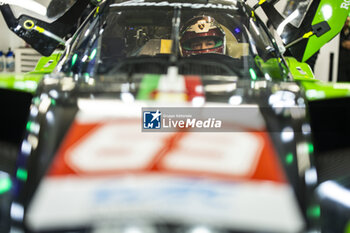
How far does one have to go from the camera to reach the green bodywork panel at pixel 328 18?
10.3 feet

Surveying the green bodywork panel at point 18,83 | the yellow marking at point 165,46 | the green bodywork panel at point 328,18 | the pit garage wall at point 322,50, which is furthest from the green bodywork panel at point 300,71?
Result: the pit garage wall at point 322,50

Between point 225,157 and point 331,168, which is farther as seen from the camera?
point 331,168

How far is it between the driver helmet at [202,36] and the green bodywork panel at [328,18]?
90cm

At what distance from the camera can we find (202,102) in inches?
61.0

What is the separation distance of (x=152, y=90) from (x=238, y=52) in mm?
929

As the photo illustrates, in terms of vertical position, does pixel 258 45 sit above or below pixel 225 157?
above

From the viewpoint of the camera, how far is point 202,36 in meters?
2.53

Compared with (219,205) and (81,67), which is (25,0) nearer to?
(81,67)

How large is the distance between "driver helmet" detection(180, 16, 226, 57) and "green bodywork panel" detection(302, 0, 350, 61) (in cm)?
90

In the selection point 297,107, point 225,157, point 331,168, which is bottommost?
point 331,168

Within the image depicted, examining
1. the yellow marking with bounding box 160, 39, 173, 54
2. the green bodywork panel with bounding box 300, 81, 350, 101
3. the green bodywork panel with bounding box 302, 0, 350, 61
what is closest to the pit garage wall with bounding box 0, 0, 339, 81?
the green bodywork panel with bounding box 302, 0, 350, 61

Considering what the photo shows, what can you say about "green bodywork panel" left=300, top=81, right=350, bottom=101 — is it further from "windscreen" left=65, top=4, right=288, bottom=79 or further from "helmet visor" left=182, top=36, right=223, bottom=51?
"helmet visor" left=182, top=36, right=223, bottom=51

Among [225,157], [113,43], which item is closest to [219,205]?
[225,157]

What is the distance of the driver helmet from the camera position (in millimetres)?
2439
